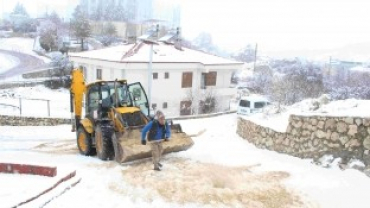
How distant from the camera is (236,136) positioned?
1452cm

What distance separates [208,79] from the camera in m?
36.3

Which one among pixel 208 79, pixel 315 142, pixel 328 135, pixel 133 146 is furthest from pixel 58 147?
pixel 208 79

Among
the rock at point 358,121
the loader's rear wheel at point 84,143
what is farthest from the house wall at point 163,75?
the rock at point 358,121

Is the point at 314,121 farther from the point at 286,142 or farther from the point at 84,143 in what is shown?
the point at 84,143

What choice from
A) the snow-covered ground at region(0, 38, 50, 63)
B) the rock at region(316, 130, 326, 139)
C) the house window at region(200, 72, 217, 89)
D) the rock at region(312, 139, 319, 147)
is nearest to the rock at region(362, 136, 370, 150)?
the rock at region(316, 130, 326, 139)

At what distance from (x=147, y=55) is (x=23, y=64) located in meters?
28.1

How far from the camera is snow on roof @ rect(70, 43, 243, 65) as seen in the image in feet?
103

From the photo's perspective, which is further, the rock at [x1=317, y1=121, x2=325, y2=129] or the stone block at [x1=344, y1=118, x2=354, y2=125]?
the rock at [x1=317, y1=121, x2=325, y2=129]

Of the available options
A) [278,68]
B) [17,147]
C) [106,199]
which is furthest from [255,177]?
[278,68]

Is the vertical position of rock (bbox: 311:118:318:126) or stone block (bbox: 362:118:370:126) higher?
stone block (bbox: 362:118:370:126)

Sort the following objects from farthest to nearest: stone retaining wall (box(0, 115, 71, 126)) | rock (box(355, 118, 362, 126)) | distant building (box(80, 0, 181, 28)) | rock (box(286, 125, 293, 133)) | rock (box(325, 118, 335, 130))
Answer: distant building (box(80, 0, 181, 28)) → stone retaining wall (box(0, 115, 71, 126)) → rock (box(286, 125, 293, 133)) → rock (box(325, 118, 335, 130)) → rock (box(355, 118, 362, 126))

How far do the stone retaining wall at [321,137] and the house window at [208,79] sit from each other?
23.8 m

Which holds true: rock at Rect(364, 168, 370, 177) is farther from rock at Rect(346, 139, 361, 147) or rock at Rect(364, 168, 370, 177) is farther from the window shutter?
the window shutter

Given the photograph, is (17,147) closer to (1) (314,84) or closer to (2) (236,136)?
(2) (236,136)
